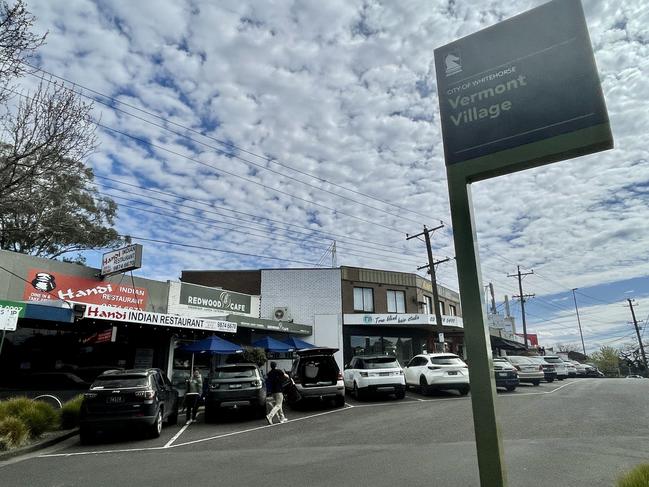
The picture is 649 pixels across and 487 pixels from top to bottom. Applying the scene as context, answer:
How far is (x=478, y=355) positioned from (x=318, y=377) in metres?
12.5

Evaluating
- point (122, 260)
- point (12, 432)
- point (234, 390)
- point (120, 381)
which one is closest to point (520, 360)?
point (234, 390)

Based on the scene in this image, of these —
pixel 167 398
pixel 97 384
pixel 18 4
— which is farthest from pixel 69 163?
pixel 167 398

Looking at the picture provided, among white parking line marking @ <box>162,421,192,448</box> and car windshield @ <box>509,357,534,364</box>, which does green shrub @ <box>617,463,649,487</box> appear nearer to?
white parking line marking @ <box>162,421,192,448</box>

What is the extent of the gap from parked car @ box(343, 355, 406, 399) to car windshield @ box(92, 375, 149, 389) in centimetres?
815

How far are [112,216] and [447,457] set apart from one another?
2905cm

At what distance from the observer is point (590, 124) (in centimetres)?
359

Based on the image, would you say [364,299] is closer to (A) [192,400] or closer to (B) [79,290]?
(B) [79,290]

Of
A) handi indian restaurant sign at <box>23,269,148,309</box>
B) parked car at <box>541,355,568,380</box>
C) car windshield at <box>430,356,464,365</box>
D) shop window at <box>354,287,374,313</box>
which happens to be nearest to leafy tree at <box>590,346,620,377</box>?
parked car at <box>541,355,568,380</box>

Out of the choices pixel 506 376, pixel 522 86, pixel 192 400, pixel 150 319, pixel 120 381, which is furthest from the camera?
pixel 506 376

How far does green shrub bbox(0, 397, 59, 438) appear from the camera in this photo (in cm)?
982

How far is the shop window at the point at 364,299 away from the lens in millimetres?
31411

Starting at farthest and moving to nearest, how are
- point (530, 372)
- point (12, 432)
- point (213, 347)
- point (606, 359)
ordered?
1. point (606, 359)
2. point (530, 372)
3. point (213, 347)
4. point (12, 432)

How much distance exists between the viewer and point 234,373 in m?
13.3

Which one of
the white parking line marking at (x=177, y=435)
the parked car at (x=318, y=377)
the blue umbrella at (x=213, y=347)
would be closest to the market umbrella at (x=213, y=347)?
the blue umbrella at (x=213, y=347)
